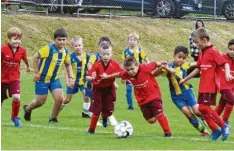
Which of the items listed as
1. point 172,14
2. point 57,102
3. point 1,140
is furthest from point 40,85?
point 172,14

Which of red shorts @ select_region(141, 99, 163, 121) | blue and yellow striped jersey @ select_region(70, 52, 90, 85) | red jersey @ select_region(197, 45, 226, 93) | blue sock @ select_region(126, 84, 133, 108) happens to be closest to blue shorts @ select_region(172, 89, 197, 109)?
red shorts @ select_region(141, 99, 163, 121)

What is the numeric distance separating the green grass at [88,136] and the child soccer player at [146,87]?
0.33 meters

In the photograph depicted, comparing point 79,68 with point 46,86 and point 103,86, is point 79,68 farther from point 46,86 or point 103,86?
point 103,86

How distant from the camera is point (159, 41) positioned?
3538cm

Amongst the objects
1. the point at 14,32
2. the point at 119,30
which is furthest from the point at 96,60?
the point at 119,30

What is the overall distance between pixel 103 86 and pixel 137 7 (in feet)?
74.5

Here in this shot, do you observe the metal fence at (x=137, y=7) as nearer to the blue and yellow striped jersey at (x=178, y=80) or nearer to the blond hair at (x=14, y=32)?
the blond hair at (x=14, y=32)

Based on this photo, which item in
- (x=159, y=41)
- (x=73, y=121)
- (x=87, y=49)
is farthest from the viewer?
(x=159, y=41)

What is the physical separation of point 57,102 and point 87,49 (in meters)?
16.1

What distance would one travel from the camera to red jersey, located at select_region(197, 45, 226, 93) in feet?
44.5

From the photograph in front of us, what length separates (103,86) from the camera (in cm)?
1499

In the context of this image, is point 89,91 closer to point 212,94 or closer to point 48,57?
point 48,57

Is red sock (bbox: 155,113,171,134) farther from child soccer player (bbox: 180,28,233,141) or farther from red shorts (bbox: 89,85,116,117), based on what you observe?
red shorts (bbox: 89,85,116,117)

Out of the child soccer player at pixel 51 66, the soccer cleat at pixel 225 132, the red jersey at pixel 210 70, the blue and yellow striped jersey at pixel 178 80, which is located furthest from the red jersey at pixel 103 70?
the soccer cleat at pixel 225 132
